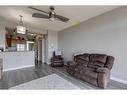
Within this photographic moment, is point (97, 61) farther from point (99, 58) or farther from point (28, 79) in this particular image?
point (28, 79)

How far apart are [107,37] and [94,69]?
150 centimetres

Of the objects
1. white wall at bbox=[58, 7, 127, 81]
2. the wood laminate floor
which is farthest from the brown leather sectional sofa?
white wall at bbox=[58, 7, 127, 81]

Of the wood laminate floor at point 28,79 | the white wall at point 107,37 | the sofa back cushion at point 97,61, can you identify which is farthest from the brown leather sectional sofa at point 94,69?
the white wall at point 107,37

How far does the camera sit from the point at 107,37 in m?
4.33

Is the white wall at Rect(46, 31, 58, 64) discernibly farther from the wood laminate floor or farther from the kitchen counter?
the wood laminate floor

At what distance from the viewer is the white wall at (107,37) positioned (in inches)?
150

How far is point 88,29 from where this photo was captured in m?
5.26

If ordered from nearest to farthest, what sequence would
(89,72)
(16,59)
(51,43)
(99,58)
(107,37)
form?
1. (89,72)
2. (99,58)
3. (107,37)
4. (16,59)
5. (51,43)

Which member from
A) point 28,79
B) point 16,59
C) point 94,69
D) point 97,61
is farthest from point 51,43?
point 94,69

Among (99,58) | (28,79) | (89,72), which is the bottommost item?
(28,79)

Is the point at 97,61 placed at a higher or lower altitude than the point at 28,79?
higher

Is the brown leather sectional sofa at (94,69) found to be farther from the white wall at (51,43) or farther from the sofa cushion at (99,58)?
the white wall at (51,43)

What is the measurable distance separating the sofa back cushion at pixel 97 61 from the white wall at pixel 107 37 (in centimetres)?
41
